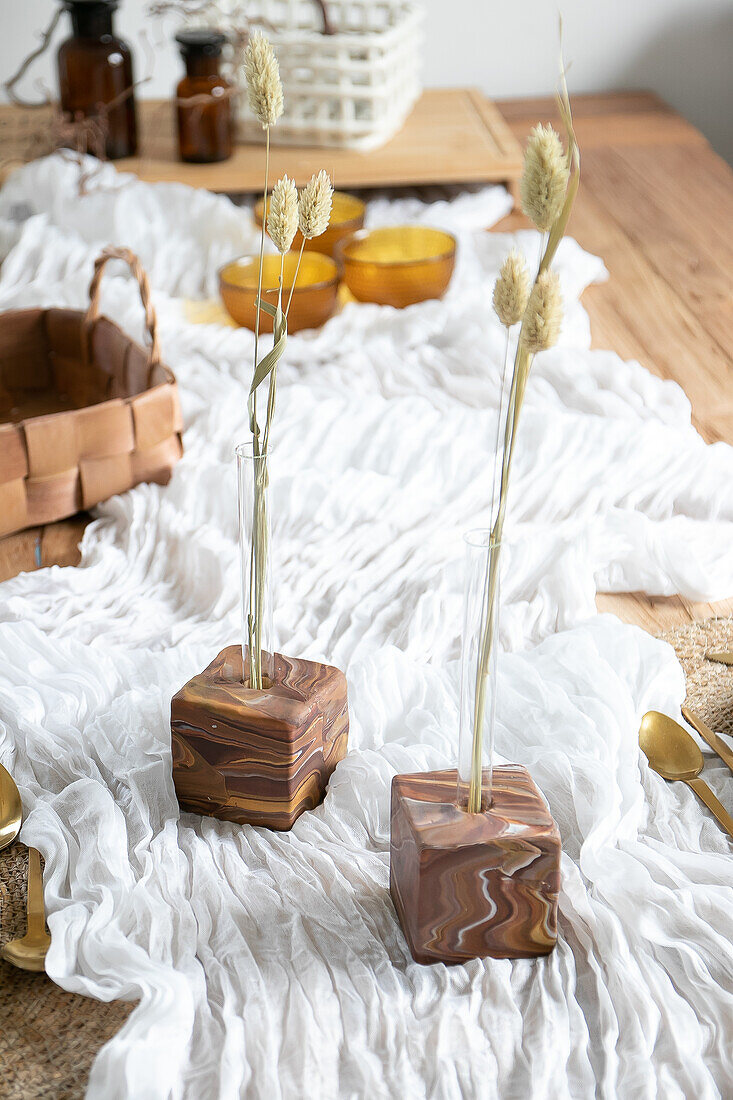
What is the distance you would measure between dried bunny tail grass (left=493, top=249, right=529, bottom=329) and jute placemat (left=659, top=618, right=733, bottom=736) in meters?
0.34

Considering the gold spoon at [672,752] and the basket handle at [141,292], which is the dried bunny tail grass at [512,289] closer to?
the gold spoon at [672,752]

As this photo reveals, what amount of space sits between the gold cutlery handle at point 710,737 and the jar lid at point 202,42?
1.03m

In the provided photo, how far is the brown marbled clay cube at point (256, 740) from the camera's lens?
55 cm

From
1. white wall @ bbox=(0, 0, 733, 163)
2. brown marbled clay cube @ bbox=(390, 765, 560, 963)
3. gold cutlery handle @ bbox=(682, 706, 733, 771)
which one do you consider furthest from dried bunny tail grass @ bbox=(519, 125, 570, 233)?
white wall @ bbox=(0, 0, 733, 163)

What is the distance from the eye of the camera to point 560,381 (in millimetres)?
1043

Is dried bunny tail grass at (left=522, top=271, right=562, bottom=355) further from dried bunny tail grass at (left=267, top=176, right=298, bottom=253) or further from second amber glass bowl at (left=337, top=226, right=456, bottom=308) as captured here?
second amber glass bowl at (left=337, top=226, right=456, bottom=308)

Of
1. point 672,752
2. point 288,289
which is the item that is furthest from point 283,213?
point 288,289

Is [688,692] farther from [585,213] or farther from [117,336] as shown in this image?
[585,213]

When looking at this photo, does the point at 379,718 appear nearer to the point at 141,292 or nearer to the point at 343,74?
the point at 141,292

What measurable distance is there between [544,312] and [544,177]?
0.14 feet

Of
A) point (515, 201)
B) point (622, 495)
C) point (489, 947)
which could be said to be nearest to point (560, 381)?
point (622, 495)

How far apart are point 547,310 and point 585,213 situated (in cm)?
119

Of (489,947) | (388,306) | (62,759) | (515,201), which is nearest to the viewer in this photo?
(489,947)

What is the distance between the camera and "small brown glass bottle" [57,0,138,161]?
1.36m
